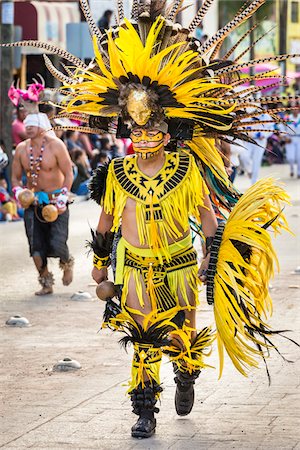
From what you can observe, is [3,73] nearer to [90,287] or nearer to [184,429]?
[90,287]

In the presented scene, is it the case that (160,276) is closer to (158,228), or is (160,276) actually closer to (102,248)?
(158,228)

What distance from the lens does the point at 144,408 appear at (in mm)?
6875

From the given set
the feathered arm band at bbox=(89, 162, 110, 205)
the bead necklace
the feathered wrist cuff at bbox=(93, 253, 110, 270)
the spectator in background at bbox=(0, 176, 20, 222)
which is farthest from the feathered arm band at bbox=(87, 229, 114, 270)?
the spectator in background at bbox=(0, 176, 20, 222)

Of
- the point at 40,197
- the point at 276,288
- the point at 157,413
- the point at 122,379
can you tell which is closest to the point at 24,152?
the point at 40,197

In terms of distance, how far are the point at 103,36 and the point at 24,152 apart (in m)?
5.16

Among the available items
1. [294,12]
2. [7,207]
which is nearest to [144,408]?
[7,207]

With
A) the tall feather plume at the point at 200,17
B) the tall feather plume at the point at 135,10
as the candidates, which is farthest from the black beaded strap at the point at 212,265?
the tall feather plume at the point at 135,10

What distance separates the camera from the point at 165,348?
704cm

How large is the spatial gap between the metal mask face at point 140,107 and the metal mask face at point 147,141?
0.07m

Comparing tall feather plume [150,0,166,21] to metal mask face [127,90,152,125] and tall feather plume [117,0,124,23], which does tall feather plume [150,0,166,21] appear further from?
metal mask face [127,90,152,125]

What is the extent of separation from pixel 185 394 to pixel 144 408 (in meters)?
0.38

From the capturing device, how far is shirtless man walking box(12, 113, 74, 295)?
41.0ft

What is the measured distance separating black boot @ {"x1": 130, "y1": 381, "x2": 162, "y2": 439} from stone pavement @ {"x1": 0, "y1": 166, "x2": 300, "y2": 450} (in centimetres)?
6

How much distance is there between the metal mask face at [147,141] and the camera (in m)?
7.05
